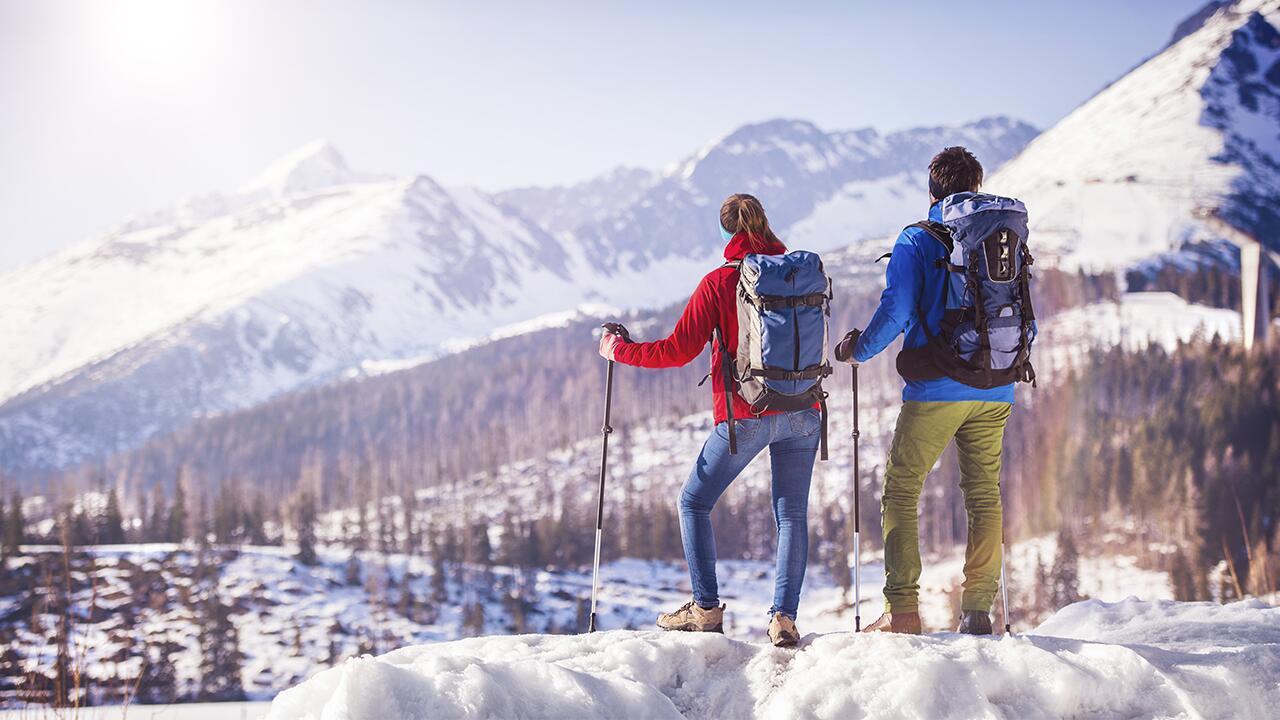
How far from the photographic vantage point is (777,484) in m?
7.50

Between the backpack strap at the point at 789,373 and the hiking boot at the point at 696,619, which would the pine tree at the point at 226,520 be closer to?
the hiking boot at the point at 696,619

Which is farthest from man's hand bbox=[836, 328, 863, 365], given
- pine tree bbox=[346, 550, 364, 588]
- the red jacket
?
pine tree bbox=[346, 550, 364, 588]

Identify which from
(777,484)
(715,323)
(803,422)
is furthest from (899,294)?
(777,484)

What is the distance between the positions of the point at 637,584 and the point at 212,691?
64.2 metres

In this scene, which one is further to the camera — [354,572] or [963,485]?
[354,572]

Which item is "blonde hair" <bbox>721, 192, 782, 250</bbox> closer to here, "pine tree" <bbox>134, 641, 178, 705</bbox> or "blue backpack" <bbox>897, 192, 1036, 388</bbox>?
"blue backpack" <bbox>897, 192, 1036, 388</bbox>

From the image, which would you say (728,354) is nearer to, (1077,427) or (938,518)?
(938,518)

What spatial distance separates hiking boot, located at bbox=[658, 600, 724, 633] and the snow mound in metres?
0.48

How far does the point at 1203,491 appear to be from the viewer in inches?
5418

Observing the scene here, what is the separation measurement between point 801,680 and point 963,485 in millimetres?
2271

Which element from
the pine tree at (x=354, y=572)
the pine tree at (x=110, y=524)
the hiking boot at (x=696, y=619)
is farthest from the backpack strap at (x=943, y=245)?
the pine tree at (x=110, y=524)

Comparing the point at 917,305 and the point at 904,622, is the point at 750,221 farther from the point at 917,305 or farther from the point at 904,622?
the point at 904,622

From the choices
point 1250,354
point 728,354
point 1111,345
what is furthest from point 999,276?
point 1111,345

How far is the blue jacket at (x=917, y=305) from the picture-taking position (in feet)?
23.7
